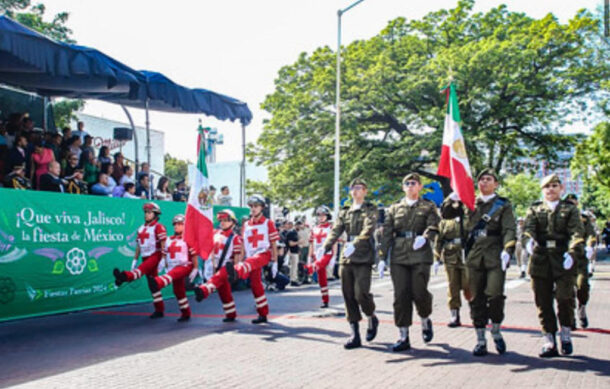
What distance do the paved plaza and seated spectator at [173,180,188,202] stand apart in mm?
6081

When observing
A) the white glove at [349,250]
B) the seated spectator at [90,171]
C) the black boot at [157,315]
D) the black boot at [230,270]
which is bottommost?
the black boot at [157,315]

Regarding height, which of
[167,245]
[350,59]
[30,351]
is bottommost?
[30,351]

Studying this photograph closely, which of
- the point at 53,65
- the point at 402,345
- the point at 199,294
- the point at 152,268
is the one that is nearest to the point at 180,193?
the point at 53,65

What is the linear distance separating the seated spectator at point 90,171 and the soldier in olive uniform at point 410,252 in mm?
8964

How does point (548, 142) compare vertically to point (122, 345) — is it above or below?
above

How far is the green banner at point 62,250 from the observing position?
1062 centimetres

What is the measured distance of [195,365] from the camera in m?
6.98

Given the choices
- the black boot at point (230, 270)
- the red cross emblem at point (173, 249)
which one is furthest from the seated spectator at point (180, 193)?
the black boot at point (230, 270)

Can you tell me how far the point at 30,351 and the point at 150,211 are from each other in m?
3.70

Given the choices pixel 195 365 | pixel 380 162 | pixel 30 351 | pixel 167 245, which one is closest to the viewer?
pixel 195 365

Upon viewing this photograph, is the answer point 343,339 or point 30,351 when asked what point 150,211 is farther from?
point 343,339

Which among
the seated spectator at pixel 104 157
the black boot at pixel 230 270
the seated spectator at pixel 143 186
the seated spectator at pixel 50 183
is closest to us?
the black boot at pixel 230 270

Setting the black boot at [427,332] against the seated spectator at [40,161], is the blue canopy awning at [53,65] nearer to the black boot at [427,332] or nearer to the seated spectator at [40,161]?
the seated spectator at [40,161]

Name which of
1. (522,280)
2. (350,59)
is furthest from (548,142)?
(522,280)
